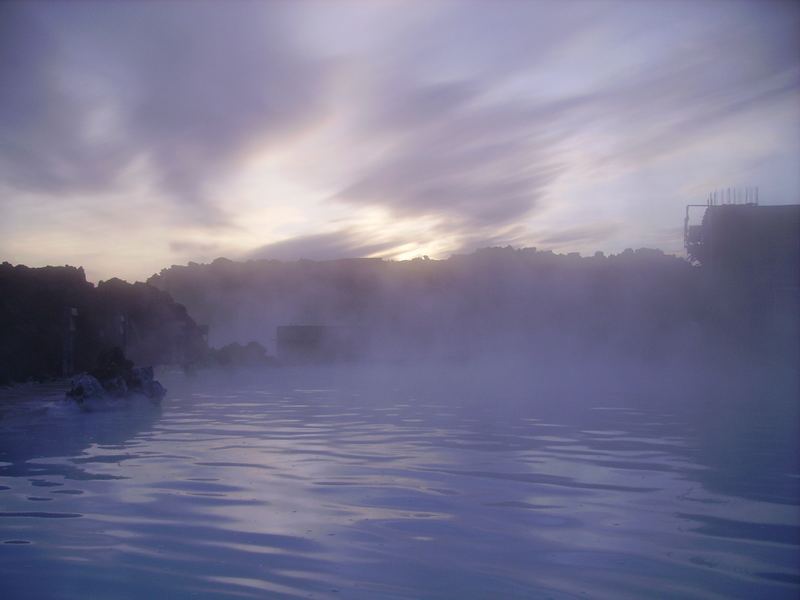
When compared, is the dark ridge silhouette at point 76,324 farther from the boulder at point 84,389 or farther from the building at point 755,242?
the building at point 755,242

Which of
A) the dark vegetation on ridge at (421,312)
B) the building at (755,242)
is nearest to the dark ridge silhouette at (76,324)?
the dark vegetation on ridge at (421,312)

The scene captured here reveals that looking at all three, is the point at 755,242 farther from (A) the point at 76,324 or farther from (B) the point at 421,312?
(A) the point at 76,324

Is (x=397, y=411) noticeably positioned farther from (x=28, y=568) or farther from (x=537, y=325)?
(x=537, y=325)

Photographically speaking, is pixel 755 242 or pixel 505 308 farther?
pixel 505 308

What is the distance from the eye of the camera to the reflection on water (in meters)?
3.56

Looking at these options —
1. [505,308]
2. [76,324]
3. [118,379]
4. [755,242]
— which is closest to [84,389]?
[118,379]

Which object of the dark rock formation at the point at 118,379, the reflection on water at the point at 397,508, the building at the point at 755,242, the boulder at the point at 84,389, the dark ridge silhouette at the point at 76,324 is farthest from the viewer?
the building at the point at 755,242

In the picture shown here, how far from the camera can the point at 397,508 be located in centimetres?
488

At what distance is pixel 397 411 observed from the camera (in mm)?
11258

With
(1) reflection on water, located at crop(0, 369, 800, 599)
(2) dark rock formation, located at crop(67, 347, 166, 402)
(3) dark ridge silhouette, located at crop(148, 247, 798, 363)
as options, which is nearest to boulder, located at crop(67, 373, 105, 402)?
(2) dark rock formation, located at crop(67, 347, 166, 402)

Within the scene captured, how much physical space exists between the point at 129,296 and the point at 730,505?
2416 cm

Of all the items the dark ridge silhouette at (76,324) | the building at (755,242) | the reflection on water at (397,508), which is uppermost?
the building at (755,242)

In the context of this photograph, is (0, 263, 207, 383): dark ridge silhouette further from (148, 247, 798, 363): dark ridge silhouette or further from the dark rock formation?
(148, 247, 798, 363): dark ridge silhouette

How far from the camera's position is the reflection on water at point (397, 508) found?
356 centimetres
